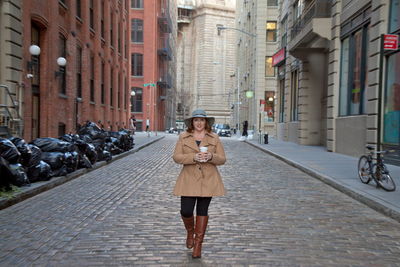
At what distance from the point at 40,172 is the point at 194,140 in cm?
589

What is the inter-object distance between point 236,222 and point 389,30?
33.1ft

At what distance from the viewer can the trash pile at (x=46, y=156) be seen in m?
7.91

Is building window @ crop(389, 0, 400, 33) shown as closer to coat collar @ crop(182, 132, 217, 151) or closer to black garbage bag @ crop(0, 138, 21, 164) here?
coat collar @ crop(182, 132, 217, 151)

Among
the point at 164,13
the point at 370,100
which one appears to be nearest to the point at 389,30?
the point at 370,100

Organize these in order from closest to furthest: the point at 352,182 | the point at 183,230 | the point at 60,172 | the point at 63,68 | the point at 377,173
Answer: the point at 183,230 → the point at 377,173 → the point at 352,182 → the point at 60,172 → the point at 63,68

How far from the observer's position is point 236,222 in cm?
618

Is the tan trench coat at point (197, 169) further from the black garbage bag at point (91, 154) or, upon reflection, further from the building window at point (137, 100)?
the building window at point (137, 100)

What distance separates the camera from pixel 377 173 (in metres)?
8.90

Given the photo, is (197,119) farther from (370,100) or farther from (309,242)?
Result: (370,100)

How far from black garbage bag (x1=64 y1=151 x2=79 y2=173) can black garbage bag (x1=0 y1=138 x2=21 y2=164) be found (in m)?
2.28

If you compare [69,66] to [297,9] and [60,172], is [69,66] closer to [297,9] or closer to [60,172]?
[60,172]

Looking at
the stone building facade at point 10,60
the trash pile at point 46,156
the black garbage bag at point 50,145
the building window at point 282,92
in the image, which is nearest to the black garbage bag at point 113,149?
the trash pile at point 46,156

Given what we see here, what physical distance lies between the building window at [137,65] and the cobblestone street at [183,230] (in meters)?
43.2

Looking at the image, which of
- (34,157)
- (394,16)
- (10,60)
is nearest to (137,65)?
(10,60)
